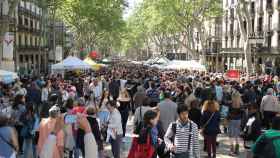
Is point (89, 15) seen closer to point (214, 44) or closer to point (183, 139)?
point (214, 44)

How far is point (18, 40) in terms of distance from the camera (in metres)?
50.2

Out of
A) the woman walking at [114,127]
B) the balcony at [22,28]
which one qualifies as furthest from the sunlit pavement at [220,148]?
the balcony at [22,28]

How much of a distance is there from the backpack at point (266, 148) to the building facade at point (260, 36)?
127ft

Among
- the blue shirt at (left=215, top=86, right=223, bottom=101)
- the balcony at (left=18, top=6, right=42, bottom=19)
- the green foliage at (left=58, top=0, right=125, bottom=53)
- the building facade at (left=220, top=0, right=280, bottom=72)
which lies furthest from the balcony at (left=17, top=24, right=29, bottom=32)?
the blue shirt at (left=215, top=86, right=223, bottom=101)

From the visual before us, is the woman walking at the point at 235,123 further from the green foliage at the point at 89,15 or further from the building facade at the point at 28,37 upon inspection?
the building facade at the point at 28,37

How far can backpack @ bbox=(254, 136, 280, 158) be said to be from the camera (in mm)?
6031

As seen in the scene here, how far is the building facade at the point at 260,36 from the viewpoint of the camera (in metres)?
49.7

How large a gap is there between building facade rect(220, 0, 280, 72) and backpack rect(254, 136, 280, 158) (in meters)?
38.8

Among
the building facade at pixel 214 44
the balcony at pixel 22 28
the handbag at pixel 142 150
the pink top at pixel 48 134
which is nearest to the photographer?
the handbag at pixel 142 150

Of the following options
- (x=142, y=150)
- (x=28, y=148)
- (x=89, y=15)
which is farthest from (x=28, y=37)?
(x=142, y=150)

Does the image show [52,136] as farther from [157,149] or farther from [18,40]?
[18,40]

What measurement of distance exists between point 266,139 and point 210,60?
2561 inches

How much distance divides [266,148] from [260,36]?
47519 millimetres

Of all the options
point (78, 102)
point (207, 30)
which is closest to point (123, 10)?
point (207, 30)
